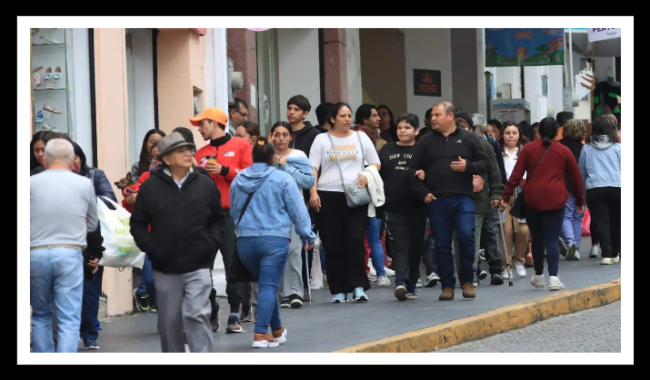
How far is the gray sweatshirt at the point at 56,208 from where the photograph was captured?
8438mm

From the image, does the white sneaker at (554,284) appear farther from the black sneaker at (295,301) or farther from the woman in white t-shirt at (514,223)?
the black sneaker at (295,301)

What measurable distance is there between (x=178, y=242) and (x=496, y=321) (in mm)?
3496

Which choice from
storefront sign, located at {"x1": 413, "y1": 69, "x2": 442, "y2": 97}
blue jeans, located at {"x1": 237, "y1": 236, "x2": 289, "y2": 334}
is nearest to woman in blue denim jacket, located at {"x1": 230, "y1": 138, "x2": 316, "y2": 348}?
blue jeans, located at {"x1": 237, "y1": 236, "x2": 289, "y2": 334}

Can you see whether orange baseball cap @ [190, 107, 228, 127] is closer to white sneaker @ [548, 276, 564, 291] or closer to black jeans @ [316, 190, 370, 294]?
black jeans @ [316, 190, 370, 294]

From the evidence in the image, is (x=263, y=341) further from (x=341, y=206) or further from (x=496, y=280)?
(x=496, y=280)

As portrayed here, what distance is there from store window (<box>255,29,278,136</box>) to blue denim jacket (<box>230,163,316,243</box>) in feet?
29.9

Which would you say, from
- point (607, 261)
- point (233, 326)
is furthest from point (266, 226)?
point (607, 261)

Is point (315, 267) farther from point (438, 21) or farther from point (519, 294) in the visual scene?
point (438, 21)

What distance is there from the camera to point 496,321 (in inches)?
432

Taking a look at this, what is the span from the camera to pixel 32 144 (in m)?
9.62

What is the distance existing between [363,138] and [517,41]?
1583 centimetres

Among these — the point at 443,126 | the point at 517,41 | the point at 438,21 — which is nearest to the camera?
the point at 438,21

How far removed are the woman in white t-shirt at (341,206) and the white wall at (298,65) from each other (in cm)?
826
